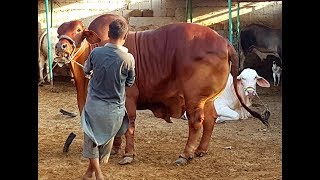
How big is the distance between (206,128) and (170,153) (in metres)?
0.53

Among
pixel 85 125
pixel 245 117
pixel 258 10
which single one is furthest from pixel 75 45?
pixel 258 10

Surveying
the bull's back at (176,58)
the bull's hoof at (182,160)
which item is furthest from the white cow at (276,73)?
the bull's hoof at (182,160)

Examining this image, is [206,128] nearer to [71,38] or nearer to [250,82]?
[71,38]

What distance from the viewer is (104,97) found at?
4.79 meters

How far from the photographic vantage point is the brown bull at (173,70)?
5.90 m

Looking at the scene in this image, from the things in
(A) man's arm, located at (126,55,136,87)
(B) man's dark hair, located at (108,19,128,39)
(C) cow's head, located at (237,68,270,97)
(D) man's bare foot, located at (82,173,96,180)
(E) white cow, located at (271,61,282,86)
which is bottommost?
(E) white cow, located at (271,61,282,86)

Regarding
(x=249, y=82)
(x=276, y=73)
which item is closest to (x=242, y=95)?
(x=249, y=82)

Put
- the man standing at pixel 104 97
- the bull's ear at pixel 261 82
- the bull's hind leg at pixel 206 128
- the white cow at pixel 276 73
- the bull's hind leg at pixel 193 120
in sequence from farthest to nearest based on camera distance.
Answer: the white cow at pixel 276 73
the bull's ear at pixel 261 82
the bull's hind leg at pixel 206 128
the bull's hind leg at pixel 193 120
the man standing at pixel 104 97

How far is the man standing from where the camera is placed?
4.78 metres

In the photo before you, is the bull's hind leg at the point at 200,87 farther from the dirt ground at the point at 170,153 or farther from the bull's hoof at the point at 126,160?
the bull's hoof at the point at 126,160

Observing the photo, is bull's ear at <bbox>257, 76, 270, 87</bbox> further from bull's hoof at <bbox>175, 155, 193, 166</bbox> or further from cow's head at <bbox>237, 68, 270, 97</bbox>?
bull's hoof at <bbox>175, 155, 193, 166</bbox>

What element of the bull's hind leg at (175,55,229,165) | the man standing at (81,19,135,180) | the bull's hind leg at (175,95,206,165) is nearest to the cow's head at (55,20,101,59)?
the man standing at (81,19,135,180)

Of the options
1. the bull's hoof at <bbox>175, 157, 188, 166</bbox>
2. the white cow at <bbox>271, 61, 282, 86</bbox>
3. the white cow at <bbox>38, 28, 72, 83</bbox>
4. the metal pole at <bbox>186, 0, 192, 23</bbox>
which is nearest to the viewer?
the bull's hoof at <bbox>175, 157, 188, 166</bbox>

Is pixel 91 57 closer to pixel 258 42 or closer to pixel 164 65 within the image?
pixel 164 65
